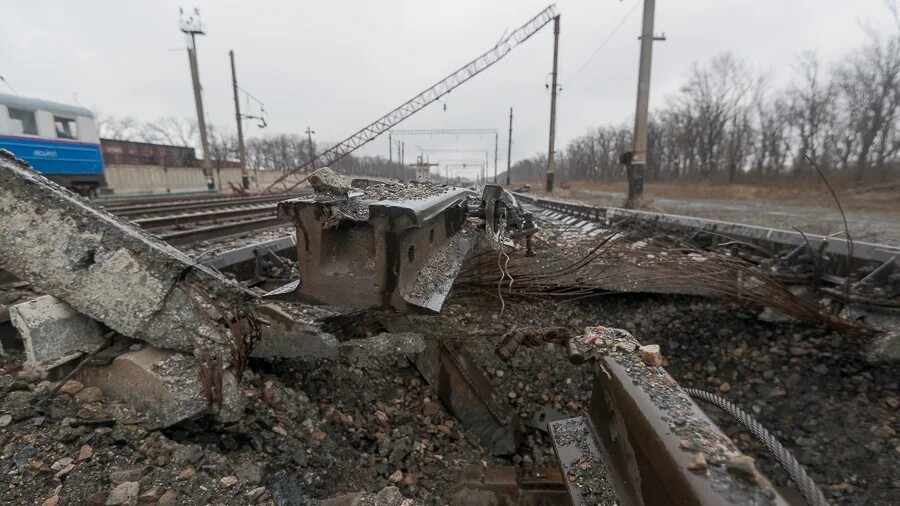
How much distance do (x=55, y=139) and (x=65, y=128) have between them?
65 centimetres

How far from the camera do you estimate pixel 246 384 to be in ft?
7.70

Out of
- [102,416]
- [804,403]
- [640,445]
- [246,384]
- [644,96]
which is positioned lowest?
[804,403]

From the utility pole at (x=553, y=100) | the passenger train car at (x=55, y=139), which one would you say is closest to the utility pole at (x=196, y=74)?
the passenger train car at (x=55, y=139)

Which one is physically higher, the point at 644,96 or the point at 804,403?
the point at 644,96

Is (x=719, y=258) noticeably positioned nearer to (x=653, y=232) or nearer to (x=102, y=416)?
(x=653, y=232)

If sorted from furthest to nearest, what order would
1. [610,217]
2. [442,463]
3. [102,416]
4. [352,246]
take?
1. [610,217]
2. [442,463]
3. [352,246]
4. [102,416]

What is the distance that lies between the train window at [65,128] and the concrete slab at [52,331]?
1667 cm

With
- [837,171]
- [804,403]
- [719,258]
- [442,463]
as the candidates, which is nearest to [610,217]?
[719,258]

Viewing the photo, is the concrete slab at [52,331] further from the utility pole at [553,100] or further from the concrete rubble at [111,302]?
the utility pole at [553,100]

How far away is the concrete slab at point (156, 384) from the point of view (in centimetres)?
179

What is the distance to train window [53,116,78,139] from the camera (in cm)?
1352

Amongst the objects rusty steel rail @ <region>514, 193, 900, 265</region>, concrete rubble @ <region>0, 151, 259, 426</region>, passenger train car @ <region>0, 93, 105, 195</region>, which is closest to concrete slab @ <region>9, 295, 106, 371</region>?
concrete rubble @ <region>0, 151, 259, 426</region>

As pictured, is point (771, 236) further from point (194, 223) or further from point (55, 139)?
point (55, 139)

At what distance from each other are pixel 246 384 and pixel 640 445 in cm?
207
